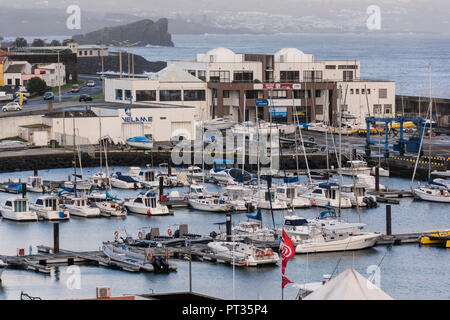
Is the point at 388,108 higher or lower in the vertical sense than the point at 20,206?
higher

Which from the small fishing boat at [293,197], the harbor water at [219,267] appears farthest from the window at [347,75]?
Result: the harbor water at [219,267]

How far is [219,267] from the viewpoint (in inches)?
1389

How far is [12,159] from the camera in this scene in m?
61.3

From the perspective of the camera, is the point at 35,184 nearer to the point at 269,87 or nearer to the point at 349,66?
the point at 269,87

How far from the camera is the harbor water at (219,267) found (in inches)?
1262

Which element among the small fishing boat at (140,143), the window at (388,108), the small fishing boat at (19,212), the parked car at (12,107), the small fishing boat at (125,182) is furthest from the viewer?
the window at (388,108)

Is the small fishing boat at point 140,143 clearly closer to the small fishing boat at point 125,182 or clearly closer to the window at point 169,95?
the window at point 169,95

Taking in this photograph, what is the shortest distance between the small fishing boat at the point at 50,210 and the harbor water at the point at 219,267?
52cm

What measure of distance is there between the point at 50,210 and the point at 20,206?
131 centimetres

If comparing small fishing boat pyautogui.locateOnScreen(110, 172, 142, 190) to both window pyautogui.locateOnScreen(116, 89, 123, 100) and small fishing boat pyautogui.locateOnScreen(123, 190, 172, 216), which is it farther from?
window pyautogui.locateOnScreen(116, 89, 123, 100)

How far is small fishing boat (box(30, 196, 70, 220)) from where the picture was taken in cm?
4516

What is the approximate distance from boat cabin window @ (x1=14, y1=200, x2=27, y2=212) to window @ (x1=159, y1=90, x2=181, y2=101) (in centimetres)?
2987

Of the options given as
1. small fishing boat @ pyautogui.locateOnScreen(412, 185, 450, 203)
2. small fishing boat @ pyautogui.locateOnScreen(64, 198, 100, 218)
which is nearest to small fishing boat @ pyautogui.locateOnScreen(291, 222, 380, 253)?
small fishing boat @ pyautogui.locateOnScreen(64, 198, 100, 218)

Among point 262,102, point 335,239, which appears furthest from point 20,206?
point 262,102
